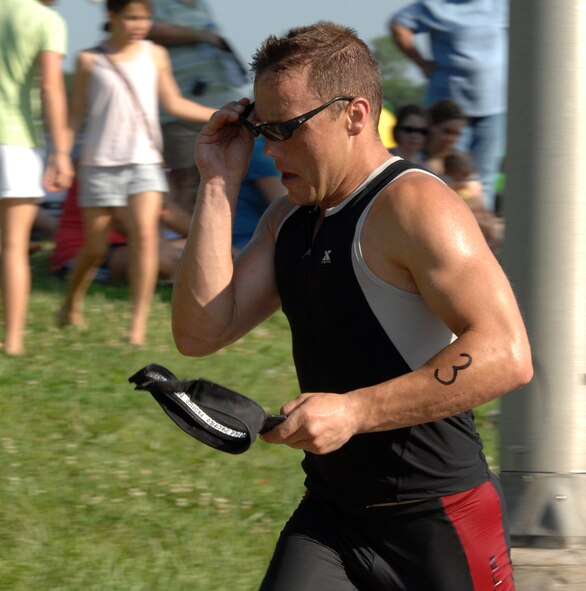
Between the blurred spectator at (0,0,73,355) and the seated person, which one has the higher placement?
the blurred spectator at (0,0,73,355)

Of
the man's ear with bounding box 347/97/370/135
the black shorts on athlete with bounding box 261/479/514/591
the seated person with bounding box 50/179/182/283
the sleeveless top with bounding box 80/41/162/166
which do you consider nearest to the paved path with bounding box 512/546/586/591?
the black shorts on athlete with bounding box 261/479/514/591

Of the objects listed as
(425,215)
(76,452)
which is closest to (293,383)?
(76,452)

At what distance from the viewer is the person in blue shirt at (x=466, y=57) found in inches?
333

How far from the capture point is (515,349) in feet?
8.39

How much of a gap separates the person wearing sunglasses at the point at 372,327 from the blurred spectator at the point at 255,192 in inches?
204

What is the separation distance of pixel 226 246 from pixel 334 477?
1.97ft

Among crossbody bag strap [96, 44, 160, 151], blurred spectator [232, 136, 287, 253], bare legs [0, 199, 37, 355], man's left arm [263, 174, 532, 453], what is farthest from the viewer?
blurred spectator [232, 136, 287, 253]

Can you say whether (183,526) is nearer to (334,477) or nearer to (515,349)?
(334,477)

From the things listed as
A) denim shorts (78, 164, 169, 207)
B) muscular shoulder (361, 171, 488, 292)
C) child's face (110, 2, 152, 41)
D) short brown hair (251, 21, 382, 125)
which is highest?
short brown hair (251, 21, 382, 125)

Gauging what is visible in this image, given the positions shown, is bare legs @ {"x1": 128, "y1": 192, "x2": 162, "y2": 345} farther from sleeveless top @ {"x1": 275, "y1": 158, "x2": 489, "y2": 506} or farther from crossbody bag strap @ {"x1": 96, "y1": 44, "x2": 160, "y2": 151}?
sleeveless top @ {"x1": 275, "y1": 158, "x2": 489, "y2": 506}

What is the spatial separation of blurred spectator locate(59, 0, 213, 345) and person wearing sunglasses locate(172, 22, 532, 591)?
4.05 m

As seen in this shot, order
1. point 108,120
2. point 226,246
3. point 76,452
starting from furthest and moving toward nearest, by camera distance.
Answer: point 108,120 → point 76,452 → point 226,246

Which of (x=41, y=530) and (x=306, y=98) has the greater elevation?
(x=306, y=98)

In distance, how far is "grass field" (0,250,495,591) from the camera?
447 cm
